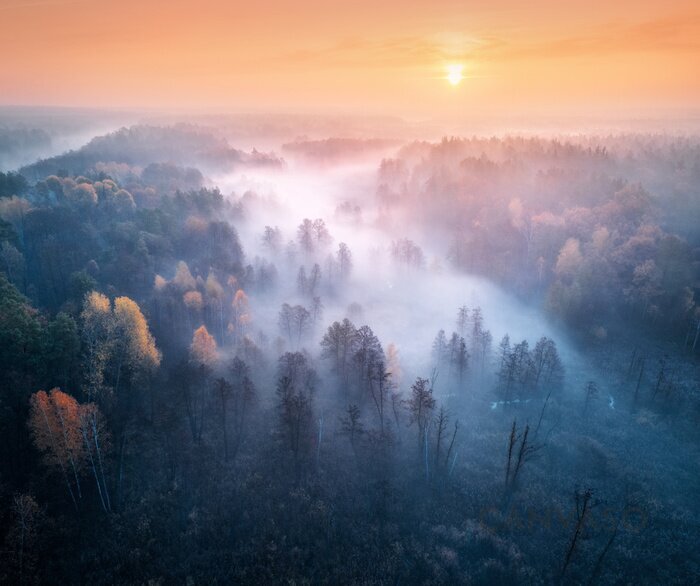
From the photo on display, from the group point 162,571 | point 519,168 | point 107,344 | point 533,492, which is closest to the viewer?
point 162,571

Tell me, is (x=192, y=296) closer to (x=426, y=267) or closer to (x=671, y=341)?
(x=426, y=267)

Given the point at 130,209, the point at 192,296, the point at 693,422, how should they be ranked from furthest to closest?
the point at 130,209 < the point at 192,296 < the point at 693,422

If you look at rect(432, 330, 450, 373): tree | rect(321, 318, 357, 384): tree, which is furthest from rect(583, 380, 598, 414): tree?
rect(321, 318, 357, 384): tree

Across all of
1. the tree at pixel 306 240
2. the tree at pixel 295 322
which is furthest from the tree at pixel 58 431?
the tree at pixel 306 240

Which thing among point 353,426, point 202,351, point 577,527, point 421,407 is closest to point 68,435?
point 202,351

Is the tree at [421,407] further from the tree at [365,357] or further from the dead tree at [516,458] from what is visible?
the dead tree at [516,458]

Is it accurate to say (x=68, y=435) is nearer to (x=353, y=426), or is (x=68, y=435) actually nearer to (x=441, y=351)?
(x=353, y=426)

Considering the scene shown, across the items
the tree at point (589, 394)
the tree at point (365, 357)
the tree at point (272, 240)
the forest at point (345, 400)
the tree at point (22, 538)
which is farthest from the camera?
the tree at point (272, 240)

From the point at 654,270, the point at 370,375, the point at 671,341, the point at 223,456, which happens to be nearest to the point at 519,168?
the point at 654,270
